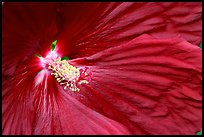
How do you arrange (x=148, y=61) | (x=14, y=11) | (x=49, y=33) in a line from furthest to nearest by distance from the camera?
(x=148, y=61)
(x=49, y=33)
(x=14, y=11)

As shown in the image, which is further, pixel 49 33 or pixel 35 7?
pixel 49 33

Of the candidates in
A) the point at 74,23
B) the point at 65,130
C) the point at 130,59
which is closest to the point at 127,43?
the point at 130,59

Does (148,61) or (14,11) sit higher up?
(14,11)

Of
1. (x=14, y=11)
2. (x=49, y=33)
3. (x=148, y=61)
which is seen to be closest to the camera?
(x=14, y=11)

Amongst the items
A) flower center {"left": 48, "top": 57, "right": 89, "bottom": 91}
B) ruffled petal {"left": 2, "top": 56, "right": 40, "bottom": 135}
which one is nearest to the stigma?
flower center {"left": 48, "top": 57, "right": 89, "bottom": 91}

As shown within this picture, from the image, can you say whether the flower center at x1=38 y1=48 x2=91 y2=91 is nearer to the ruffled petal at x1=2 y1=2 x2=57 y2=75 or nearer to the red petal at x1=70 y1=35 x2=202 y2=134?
the red petal at x1=70 y1=35 x2=202 y2=134

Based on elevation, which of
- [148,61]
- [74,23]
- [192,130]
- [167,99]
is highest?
[74,23]

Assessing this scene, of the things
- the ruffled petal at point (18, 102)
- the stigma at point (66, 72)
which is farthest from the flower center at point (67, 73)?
the ruffled petal at point (18, 102)

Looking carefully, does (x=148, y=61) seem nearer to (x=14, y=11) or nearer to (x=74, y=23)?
(x=74, y=23)

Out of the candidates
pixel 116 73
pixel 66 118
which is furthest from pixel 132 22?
pixel 66 118
